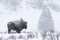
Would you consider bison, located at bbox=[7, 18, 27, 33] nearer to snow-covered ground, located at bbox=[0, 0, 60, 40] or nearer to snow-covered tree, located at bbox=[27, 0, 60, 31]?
snow-covered ground, located at bbox=[0, 0, 60, 40]

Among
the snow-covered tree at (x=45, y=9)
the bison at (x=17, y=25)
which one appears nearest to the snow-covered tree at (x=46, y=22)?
the snow-covered tree at (x=45, y=9)

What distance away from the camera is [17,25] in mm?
1144

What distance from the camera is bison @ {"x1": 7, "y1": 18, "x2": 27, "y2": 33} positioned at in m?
1.13

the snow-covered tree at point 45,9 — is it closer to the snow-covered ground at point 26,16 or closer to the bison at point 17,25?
the snow-covered ground at point 26,16

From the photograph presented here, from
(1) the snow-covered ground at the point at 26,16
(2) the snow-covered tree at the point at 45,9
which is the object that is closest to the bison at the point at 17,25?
(1) the snow-covered ground at the point at 26,16

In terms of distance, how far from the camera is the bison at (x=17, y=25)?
1132mm

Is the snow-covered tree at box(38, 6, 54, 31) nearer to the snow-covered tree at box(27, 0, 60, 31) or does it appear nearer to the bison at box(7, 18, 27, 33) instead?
the snow-covered tree at box(27, 0, 60, 31)

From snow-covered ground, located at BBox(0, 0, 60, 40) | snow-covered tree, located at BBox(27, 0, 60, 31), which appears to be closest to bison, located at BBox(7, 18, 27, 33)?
snow-covered ground, located at BBox(0, 0, 60, 40)

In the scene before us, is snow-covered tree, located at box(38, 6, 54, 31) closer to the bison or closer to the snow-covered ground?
the snow-covered ground

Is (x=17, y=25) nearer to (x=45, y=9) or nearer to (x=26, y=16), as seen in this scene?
(x=26, y=16)

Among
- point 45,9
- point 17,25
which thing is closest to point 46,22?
point 45,9

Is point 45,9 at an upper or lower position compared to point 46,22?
upper

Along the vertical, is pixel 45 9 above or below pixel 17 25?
above

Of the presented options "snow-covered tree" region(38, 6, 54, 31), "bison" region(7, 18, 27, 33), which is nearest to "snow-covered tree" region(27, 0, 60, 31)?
"snow-covered tree" region(38, 6, 54, 31)
